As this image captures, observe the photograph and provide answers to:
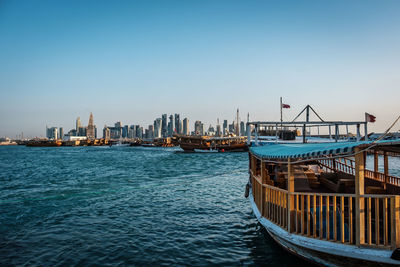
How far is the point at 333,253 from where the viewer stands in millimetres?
5883

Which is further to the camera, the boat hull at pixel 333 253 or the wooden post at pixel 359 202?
the wooden post at pixel 359 202

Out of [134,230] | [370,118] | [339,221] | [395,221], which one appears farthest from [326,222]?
[370,118]

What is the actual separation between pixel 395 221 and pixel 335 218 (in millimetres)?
1077

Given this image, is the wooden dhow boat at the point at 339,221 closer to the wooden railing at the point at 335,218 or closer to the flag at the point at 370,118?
the wooden railing at the point at 335,218

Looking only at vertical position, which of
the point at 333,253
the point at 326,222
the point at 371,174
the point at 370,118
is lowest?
the point at 333,253

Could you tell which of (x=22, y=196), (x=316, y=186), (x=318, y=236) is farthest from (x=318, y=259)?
(x=22, y=196)

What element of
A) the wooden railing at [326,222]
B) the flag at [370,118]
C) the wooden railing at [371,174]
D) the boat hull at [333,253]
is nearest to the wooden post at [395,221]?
the boat hull at [333,253]

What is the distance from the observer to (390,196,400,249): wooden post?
5457mm

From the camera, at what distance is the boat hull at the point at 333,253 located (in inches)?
214

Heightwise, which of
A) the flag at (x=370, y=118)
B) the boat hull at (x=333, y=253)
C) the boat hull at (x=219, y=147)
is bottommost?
the boat hull at (x=219, y=147)

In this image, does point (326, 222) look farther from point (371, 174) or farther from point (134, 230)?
point (371, 174)

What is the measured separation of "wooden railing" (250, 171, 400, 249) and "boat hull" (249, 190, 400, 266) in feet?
0.47

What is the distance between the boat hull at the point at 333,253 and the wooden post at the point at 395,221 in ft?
0.83

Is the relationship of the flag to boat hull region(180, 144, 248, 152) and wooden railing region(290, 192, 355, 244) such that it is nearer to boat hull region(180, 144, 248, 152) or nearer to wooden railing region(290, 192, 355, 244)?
wooden railing region(290, 192, 355, 244)
